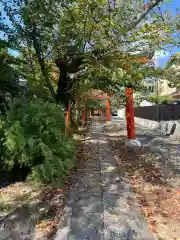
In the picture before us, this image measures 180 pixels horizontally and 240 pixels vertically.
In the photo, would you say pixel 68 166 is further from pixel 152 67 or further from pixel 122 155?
pixel 152 67

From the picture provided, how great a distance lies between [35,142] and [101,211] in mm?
1925

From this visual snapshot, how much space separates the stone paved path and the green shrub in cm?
56

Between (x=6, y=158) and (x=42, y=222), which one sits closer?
(x=42, y=222)

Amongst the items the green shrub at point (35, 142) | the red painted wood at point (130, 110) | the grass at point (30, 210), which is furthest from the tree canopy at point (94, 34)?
the grass at point (30, 210)

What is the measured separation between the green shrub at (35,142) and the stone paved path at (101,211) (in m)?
0.56

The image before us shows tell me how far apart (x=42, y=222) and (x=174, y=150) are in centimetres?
659

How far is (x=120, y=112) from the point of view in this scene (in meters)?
46.1

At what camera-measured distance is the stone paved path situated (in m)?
3.83

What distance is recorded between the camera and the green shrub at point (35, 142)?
568 centimetres

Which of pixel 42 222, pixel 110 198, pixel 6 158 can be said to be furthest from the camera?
pixel 6 158

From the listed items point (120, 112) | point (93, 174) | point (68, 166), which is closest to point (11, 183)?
point (68, 166)

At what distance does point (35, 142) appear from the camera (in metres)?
5.78

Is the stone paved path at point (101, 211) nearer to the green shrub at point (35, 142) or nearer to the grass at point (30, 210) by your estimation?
the grass at point (30, 210)

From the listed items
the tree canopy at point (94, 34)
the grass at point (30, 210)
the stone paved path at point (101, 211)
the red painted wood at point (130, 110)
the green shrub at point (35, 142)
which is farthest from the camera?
the red painted wood at point (130, 110)
